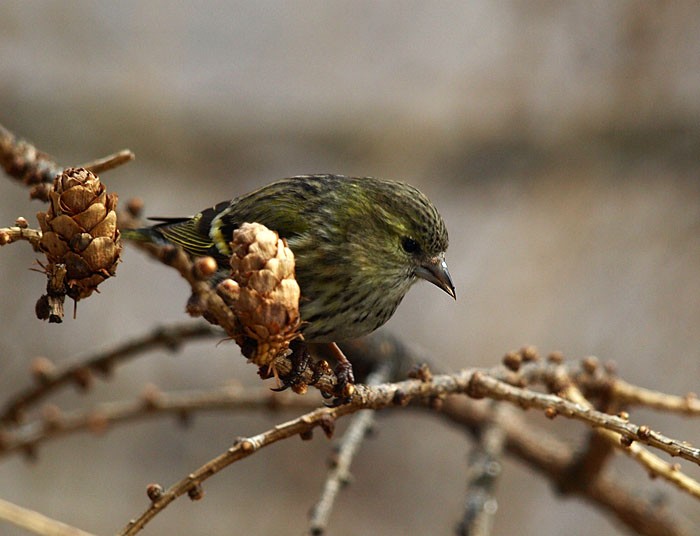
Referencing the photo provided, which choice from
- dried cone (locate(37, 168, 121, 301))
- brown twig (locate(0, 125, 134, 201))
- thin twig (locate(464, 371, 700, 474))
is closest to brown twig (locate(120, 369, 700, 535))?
thin twig (locate(464, 371, 700, 474))

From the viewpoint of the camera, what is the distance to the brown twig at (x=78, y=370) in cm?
196

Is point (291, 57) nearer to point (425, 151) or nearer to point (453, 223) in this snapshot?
point (425, 151)

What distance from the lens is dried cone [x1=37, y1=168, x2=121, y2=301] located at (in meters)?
1.00

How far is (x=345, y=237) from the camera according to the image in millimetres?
1933

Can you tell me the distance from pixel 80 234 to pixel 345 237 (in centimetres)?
98

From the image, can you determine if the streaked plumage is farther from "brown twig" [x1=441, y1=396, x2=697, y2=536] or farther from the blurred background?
the blurred background

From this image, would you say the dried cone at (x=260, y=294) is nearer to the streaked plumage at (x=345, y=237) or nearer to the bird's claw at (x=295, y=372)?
the bird's claw at (x=295, y=372)

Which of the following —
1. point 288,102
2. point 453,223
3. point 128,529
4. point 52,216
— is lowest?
point 128,529

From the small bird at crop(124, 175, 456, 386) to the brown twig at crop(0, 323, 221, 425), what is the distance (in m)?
0.24

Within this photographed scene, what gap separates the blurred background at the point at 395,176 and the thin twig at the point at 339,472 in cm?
233

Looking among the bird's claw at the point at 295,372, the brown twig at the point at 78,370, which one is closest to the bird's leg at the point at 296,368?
the bird's claw at the point at 295,372

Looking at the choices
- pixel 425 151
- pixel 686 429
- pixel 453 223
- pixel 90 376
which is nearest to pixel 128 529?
pixel 90 376

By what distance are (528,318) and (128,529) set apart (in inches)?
135

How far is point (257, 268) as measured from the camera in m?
1.05
